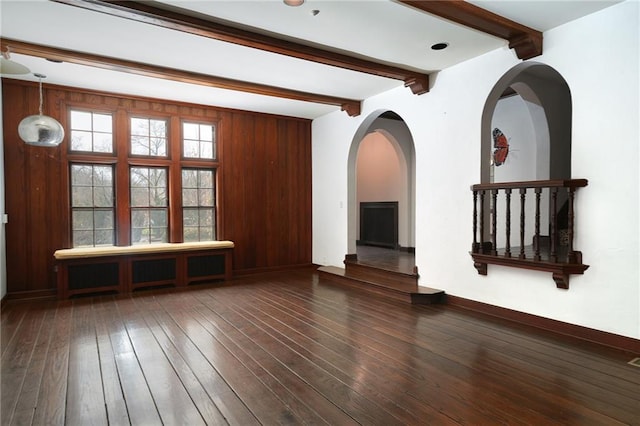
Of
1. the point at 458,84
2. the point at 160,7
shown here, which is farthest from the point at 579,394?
the point at 160,7

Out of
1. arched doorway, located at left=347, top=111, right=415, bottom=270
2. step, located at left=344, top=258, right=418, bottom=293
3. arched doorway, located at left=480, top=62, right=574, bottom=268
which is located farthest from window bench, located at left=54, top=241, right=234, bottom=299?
arched doorway, located at left=480, top=62, right=574, bottom=268

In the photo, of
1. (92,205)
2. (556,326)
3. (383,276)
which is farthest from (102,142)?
(556,326)

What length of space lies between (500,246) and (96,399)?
534 cm

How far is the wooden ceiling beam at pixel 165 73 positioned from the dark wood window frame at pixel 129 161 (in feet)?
4.86

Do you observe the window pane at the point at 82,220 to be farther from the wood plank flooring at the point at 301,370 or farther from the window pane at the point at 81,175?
the wood plank flooring at the point at 301,370

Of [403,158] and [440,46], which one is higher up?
[440,46]

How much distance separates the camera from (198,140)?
641 cm

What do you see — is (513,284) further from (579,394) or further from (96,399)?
(96,399)

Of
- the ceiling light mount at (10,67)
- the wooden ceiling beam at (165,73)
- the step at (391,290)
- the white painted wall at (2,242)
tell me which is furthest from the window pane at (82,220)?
the step at (391,290)

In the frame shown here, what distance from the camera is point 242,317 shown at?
410 centimetres

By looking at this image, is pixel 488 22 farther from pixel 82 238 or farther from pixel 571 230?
pixel 82 238

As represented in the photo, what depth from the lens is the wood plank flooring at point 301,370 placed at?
219cm

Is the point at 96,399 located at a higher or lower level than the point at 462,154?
lower

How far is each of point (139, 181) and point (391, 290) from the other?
13.7 ft
